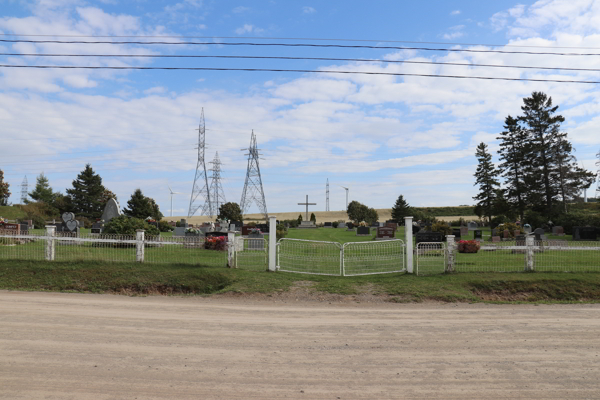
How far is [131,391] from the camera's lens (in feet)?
16.4

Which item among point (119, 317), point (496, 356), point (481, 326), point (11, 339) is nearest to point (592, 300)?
point (481, 326)

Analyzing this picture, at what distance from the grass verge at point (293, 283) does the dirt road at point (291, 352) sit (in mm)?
1871

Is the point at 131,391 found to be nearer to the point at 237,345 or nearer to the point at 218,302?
the point at 237,345

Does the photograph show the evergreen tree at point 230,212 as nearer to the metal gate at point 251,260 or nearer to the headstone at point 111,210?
the headstone at point 111,210

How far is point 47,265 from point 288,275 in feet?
24.4

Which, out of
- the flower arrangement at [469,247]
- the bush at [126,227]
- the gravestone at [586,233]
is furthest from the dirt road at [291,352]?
the gravestone at [586,233]

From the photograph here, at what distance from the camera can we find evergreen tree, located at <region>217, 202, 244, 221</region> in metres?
59.3

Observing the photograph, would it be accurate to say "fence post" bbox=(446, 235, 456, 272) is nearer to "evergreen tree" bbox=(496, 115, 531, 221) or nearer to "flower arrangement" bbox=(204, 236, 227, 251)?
"flower arrangement" bbox=(204, 236, 227, 251)

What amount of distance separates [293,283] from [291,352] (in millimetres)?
6236

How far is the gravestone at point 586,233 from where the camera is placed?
3153 centimetres

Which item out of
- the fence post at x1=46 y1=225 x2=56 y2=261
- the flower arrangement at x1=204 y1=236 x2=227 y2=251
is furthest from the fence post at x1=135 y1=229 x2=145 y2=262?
the flower arrangement at x1=204 y1=236 x2=227 y2=251

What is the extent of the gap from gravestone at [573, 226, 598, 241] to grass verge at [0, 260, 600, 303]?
20619 mm

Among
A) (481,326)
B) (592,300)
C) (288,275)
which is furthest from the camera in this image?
(288,275)

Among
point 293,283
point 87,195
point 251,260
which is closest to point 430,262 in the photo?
point 293,283
